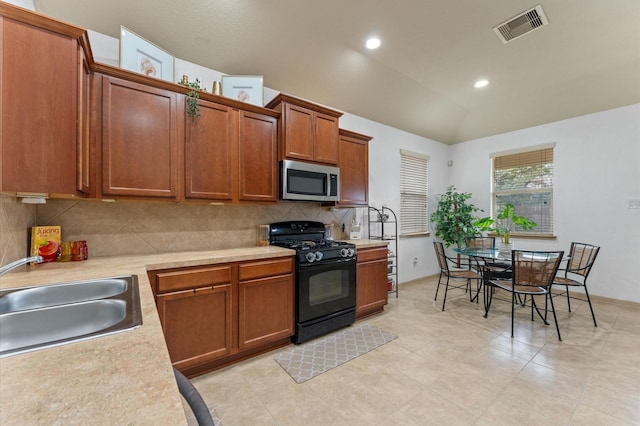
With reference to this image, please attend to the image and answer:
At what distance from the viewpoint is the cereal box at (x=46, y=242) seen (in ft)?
6.02

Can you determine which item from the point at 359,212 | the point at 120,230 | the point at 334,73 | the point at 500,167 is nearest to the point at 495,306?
the point at 359,212

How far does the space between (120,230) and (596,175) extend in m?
6.12

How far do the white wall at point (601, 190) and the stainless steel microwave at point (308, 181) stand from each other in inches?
149

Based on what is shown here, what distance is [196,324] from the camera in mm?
2080

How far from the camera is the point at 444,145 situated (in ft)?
18.6

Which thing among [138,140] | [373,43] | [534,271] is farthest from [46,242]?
[534,271]

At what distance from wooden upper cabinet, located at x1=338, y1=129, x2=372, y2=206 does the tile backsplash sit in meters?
0.87

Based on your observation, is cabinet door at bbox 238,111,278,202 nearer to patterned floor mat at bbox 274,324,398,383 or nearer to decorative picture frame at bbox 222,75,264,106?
decorative picture frame at bbox 222,75,264,106

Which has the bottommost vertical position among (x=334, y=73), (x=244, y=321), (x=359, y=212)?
(x=244, y=321)

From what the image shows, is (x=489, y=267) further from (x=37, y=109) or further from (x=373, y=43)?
(x=37, y=109)

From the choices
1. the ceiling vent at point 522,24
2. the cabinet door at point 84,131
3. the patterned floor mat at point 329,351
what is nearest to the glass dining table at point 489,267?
the patterned floor mat at point 329,351

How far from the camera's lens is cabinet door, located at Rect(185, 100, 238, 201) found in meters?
2.33

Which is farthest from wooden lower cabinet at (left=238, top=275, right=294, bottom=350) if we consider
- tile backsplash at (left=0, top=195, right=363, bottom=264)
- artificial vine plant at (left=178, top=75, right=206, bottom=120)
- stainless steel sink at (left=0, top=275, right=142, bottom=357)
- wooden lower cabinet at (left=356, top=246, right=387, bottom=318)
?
artificial vine plant at (left=178, top=75, right=206, bottom=120)

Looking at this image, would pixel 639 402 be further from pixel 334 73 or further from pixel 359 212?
pixel 334 73
